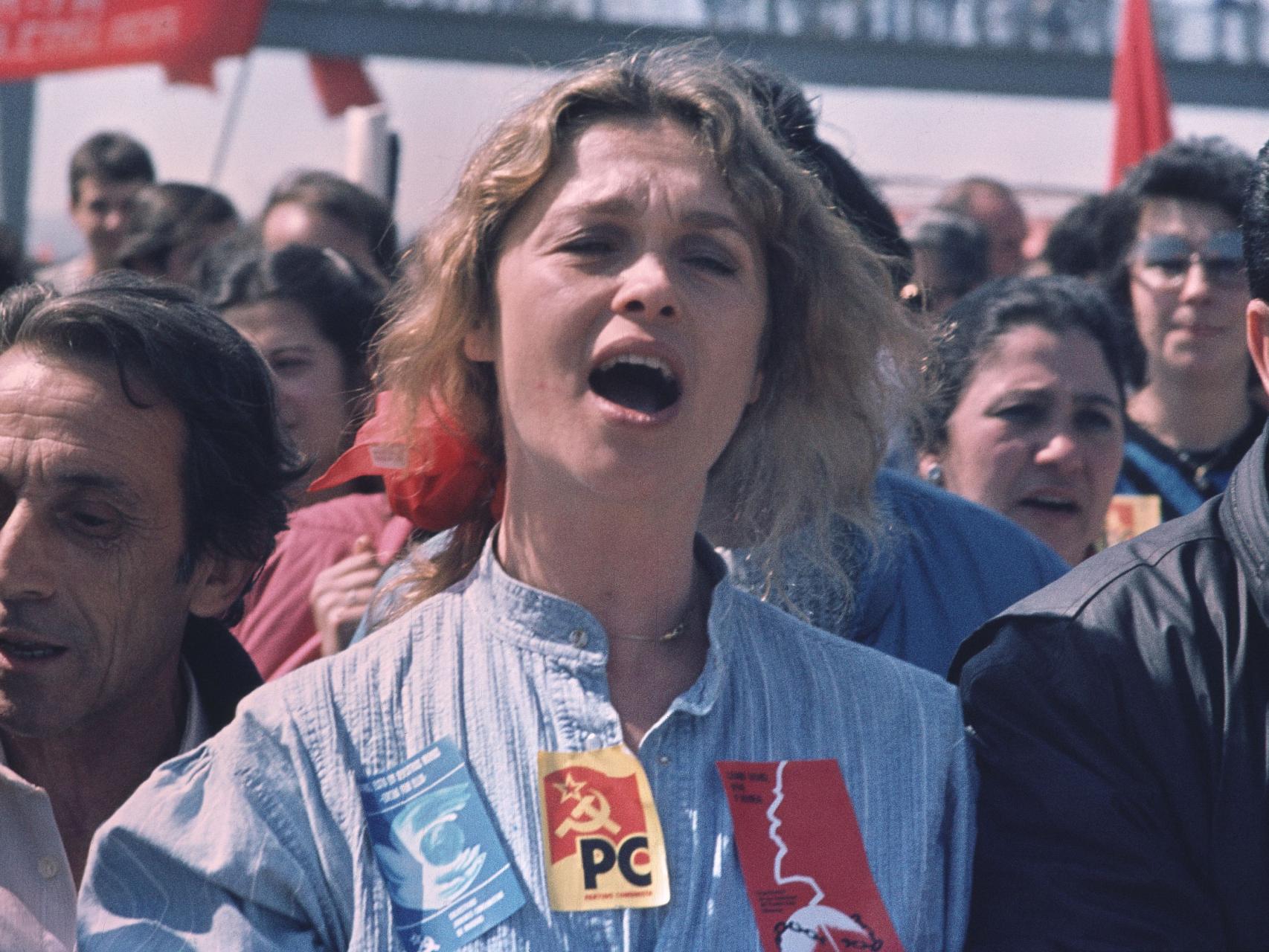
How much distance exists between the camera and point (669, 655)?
2.14m

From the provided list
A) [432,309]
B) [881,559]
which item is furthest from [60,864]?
[881,559]

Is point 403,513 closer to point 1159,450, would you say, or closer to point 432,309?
point 432,309

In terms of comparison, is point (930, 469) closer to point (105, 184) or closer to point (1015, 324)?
point (1015, 324)

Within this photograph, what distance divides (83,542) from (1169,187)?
3226 mm

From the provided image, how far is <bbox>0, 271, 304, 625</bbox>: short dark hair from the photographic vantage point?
8.23 feet

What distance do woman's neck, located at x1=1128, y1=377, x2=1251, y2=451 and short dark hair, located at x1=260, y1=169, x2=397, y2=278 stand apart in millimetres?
2081

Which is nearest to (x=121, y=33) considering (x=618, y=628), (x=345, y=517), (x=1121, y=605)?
(x=345, y=517)

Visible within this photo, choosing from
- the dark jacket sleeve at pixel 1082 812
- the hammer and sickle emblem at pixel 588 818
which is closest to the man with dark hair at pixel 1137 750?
the dark jacket sleeve at pixel 1082 812

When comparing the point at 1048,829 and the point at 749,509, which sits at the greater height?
the point at 749,509

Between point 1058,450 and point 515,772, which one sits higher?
point 515,772

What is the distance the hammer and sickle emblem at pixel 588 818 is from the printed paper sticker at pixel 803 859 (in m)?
0.14

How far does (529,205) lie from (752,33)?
16965 millimetres

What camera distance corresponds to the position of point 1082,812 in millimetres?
1950

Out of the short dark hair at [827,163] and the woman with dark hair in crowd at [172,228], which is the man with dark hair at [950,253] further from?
the short dark hair at [827,163]
